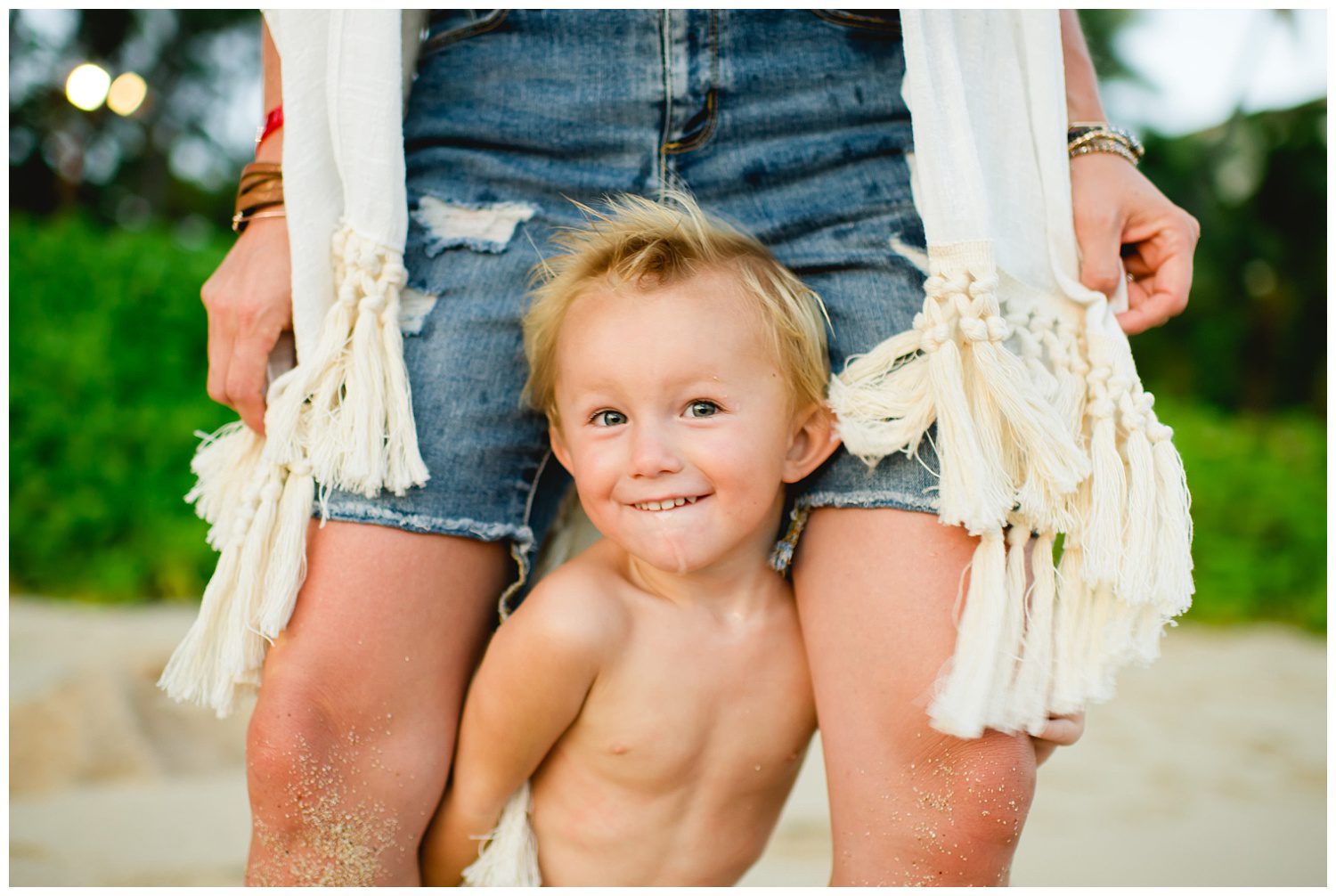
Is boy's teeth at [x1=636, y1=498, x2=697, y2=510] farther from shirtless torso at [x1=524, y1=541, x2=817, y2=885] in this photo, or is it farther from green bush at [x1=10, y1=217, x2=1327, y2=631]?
green bush at [x1=10, y1=217, x2=1327, y2=631]

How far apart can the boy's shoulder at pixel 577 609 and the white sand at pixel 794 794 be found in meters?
1.72

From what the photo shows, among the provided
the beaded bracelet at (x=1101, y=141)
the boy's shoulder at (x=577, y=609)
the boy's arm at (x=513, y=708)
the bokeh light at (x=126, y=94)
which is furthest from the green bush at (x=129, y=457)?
the beaded bracelet at (x=1101, y=141)

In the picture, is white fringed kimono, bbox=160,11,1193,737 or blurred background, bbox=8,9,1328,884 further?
blurred background, bbox=8,9,1328,884

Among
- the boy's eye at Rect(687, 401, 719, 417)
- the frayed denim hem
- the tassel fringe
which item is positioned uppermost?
the boy's eye at Rect(687, 401, 719, 417)

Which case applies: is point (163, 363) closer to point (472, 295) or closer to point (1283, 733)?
point (472, 295)

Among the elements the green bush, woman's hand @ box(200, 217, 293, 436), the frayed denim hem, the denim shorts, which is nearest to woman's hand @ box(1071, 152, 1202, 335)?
the denim shorts

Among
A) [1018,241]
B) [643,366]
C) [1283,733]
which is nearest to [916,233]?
[1018,241]

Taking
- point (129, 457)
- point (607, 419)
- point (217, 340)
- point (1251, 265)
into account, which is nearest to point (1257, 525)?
point (1251, 265)

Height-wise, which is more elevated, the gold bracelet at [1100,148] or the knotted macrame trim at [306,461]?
the gold bracelet at [1100,148]

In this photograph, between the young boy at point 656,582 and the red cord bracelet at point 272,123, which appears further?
the red cord bracelet at point 272,123

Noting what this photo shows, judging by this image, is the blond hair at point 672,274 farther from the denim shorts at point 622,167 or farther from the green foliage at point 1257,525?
the green foliage at point 1257,525

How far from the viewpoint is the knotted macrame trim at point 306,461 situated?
142 cm

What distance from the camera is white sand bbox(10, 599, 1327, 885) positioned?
288cm

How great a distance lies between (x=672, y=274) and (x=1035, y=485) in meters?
0.56
